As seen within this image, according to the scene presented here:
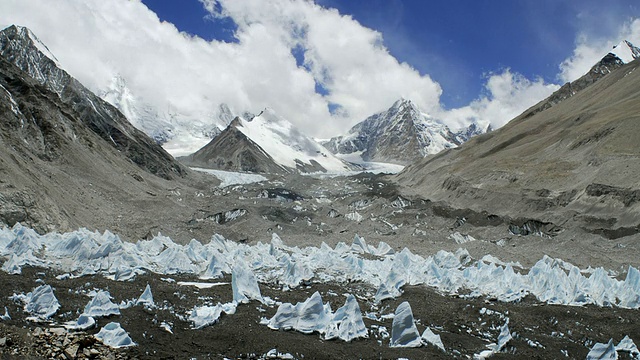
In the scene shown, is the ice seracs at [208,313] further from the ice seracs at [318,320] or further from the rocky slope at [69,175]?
the rocky slope at [69,175]

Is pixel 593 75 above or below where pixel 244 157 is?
above

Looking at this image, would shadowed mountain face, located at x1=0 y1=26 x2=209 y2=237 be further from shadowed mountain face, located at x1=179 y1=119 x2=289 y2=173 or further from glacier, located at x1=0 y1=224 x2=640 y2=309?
shadowed mountain face, located at x1=179 y1=119 x2=289 y2=173

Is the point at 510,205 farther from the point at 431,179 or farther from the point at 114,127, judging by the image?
the point at 114,127

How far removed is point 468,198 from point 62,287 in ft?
142

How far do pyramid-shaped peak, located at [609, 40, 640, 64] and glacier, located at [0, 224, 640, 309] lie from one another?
411ft

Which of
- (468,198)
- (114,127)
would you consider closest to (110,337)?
(468,198)

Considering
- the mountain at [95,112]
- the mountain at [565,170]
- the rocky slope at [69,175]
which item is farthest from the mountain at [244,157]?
the mountain at [565,170]

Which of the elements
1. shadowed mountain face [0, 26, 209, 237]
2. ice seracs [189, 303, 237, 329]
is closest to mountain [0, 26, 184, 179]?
shadowed mountain face [0, 26, 209, 237]

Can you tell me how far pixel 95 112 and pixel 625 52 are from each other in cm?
13140

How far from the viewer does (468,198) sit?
49.4 meters

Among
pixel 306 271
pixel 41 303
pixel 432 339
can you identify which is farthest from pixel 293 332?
pixel 306 271

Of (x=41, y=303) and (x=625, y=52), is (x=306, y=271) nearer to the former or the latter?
(x=41, y=303)

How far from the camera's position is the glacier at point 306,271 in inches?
580

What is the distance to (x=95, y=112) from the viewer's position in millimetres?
88500
